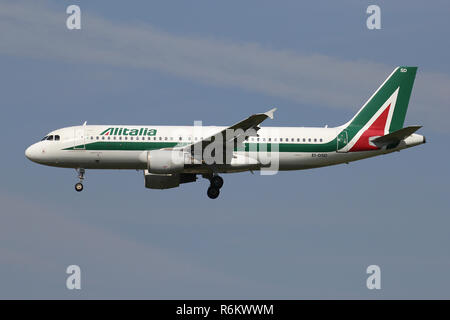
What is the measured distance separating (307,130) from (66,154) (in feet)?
51.7

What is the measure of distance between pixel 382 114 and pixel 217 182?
12290mm

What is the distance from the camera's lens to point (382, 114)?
65188 mm

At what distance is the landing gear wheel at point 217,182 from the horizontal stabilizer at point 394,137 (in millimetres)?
10409

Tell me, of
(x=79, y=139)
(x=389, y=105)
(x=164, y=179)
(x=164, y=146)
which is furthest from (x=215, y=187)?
(x=389, y=105)

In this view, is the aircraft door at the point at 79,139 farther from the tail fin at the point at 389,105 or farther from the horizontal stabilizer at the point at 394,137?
the horizontal stabilizer at the point at 394,137

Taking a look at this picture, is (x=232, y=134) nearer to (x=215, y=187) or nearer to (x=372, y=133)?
(x=215, y=187)

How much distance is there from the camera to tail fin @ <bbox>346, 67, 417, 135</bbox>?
2557 inches

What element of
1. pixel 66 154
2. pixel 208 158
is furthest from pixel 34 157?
pixel 208 158

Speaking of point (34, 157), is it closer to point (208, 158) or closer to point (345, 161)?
point (208, 158)

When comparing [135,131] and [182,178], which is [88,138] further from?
[182,178]

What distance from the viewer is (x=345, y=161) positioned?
64125 millimetres

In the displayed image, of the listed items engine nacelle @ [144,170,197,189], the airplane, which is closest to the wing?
the airplane

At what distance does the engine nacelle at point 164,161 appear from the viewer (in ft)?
196

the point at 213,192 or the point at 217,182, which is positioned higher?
the point at 217,182
